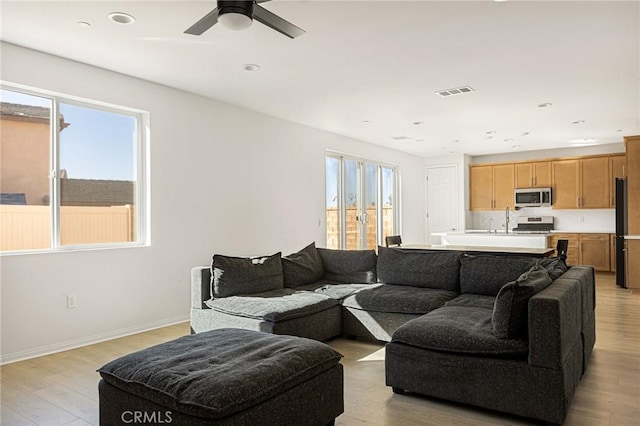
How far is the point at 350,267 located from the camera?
15.9 feet

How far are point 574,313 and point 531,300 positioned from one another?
0.55 m

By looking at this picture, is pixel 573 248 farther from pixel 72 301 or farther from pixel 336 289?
pixel 72 301

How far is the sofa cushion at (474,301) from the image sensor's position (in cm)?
342

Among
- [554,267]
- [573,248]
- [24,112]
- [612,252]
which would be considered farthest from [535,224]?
[24,112]

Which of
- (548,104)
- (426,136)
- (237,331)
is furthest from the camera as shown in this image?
(426,136)

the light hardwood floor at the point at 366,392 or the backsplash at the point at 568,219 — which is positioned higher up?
the backsplash at the point at 568,219

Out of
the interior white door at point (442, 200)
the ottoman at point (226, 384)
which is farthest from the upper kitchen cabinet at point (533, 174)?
the ottoman at point (226, 384)

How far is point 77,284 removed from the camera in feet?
13.4

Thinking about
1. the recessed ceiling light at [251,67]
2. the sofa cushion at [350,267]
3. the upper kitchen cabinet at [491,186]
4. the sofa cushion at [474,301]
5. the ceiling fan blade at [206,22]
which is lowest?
the sofa cushion at [474,301]

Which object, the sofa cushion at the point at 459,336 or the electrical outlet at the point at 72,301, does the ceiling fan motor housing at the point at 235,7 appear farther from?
the electrical outlet at the point at 72,301

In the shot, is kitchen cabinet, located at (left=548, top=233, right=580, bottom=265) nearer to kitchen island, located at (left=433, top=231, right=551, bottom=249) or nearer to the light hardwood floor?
kitchen island, located at (left=433, top=231, right=551, bottom=249)

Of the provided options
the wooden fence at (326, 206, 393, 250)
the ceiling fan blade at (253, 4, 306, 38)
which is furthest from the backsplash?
the ceiling fan blade at (253, 4, 306, 38)

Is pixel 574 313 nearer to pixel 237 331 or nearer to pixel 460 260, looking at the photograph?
pixel 460 260

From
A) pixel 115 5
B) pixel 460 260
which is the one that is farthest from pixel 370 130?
pixel 115 5
